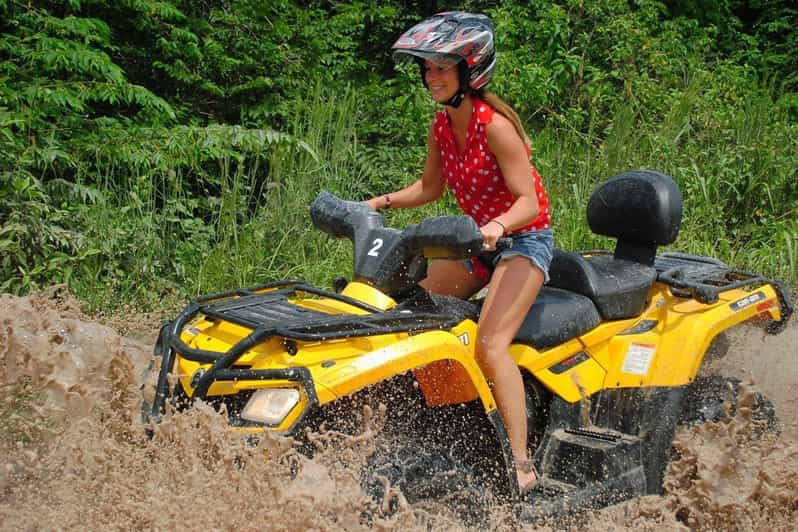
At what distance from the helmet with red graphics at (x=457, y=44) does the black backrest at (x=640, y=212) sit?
1.02 meters

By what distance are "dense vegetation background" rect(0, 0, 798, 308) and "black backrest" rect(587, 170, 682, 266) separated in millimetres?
2698

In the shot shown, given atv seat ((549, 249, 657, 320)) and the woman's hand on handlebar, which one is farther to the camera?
atv seat ((549, 249, 657, 320))

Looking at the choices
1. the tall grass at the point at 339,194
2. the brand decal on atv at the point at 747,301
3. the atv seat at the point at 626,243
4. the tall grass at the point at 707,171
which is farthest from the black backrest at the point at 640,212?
the tall grass at the point at 707,171

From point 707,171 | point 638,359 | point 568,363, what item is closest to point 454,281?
point 568,363

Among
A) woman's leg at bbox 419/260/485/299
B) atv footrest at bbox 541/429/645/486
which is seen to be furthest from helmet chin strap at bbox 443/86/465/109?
atv footrest at bbox 541/429/645/486

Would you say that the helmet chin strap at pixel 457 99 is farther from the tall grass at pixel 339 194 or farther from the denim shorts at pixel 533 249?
the tall grass at pixel 339 194

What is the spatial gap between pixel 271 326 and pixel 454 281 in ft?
3.74

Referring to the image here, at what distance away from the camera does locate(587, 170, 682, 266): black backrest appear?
13.4ft

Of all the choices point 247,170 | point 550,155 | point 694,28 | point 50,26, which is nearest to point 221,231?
point 247,170

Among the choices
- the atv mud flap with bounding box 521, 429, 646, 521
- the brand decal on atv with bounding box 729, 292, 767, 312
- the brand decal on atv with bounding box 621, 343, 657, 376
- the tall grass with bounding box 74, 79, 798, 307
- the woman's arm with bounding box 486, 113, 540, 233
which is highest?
the woman's arm with bounding box 486, 113, 540, 233

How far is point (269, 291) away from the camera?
3.73m

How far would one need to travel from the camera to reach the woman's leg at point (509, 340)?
3428 millimetres

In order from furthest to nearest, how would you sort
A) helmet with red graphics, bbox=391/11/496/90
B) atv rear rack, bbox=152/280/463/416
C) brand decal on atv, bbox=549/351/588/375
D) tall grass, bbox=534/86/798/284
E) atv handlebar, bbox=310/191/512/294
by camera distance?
tall grass, bbox=534/86/798/284, brand decal on atv, bbox=549/351/588/375, helmet with red graphics, bbox=391/11/496/90, atv handlebar, bbox=310/191/512/294, atv rear rack, bbox=152/280/463/416

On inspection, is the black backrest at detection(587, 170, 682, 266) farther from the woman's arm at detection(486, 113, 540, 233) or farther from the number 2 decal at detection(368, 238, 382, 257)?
the number 2 decal at detection(368, 238, 382, 257)
